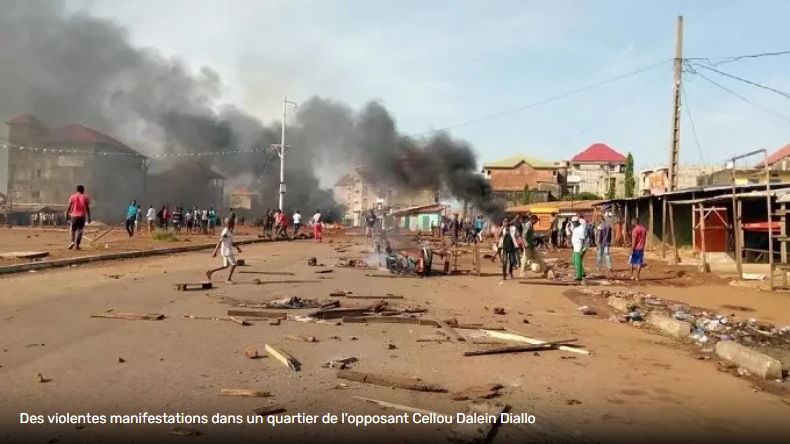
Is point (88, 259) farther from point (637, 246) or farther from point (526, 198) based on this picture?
point (526, 198)

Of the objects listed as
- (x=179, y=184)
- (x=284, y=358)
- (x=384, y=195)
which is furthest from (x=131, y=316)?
(x=179, y=184)

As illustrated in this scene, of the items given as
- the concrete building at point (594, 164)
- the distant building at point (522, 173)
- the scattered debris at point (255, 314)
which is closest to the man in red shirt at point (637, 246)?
the scattered debris at point (255, 314)

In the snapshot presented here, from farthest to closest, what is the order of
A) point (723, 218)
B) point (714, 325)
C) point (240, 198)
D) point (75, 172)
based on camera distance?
1. point (240, 198)
2. point (75, 172)
3. point (723, 218)
4. point (714, 325)

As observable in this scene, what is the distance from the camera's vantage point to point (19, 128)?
46156 mm

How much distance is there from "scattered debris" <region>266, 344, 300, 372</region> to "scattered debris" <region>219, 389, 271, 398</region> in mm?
771

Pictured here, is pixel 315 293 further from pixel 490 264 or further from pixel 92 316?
pixel 490 264

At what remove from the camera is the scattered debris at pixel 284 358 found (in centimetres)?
553

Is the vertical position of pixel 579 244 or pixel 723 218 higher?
pixel 723 218

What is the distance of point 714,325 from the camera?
28.4 feet

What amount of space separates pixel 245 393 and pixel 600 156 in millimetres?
79759

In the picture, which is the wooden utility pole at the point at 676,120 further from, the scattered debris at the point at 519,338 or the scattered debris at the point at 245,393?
the scattered debris at the point at 245,393

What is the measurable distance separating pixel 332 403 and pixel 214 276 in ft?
29.7

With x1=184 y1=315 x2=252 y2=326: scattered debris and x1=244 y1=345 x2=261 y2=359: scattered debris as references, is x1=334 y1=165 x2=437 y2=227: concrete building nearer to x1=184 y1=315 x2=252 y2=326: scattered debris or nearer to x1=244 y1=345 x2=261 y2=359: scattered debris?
x1=184 y1=315 x2=252 y2=326: scattered debris

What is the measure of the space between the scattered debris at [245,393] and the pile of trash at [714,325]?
216 inches
